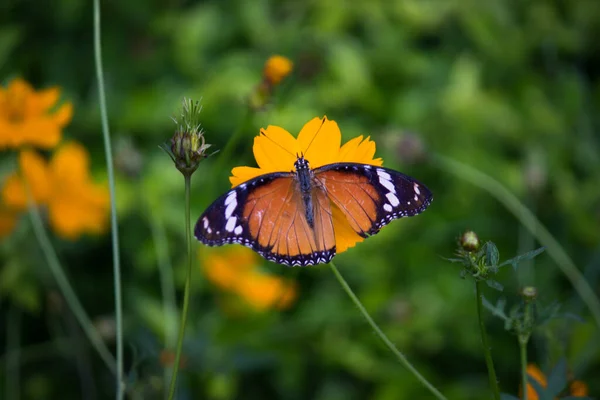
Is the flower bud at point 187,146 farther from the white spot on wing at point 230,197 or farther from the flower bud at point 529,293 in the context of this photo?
the flower bud at point 529,293

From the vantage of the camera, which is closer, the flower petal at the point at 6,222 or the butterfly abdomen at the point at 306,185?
the butterfly abdomen at the point at 306,185

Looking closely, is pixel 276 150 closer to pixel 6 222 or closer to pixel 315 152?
pixel 315 152

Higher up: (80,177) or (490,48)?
(490,48)

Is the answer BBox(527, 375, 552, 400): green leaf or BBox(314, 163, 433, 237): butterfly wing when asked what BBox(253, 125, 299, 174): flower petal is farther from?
BBox(527, 375, 552, 400): green leaf

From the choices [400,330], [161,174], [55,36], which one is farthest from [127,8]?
[400,330]

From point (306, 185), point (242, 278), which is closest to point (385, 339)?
point (306, 185)

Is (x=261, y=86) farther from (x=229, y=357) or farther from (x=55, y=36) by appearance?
(x=55, y=36)

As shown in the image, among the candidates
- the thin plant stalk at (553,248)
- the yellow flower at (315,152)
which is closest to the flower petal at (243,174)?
the yellow flower at (315,152)

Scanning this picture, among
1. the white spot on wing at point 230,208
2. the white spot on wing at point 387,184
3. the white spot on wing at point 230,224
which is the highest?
the white spot on wing at point 387,184
